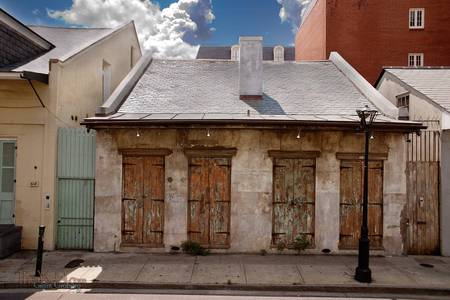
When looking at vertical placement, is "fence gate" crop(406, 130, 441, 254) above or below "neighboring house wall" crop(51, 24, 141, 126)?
below

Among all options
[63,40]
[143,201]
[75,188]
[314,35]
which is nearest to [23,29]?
[63,40]

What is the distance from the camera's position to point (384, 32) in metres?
23.1

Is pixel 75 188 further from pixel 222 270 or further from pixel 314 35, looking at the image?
pixel 314 35

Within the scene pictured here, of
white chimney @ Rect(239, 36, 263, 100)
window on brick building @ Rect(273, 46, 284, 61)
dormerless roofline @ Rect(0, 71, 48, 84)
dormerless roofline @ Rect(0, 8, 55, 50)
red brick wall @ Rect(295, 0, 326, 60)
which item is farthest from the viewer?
window on brick building @ Rect(273, 46, 284, 61)

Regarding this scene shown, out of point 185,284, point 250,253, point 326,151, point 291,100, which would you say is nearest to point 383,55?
point 291,100

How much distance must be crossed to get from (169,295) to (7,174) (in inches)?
257

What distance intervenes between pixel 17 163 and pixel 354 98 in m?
10.9

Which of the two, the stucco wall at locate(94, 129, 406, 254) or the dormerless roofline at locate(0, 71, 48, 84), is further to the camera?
the stucco wall at locate(94, 129, 406, 254)

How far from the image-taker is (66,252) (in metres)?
9.77

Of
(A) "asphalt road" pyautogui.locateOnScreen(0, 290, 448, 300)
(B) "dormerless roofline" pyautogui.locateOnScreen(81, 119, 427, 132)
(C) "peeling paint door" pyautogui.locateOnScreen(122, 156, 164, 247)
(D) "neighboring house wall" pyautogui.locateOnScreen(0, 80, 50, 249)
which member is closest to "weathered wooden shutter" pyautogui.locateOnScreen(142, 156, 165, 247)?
(C) "peeling paint door" pyautogui.locateOnScreen(122, 156, 164, 247)

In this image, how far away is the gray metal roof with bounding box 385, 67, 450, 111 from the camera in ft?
36.0

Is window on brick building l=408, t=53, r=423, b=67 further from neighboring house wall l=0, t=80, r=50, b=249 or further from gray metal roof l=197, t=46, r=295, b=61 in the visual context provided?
neighboring house wall l=0, t=80, r=50, b=249

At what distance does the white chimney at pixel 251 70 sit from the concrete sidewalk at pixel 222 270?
17.7 ft

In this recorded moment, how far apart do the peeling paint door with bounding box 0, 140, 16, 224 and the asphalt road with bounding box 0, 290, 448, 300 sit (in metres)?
3.55
